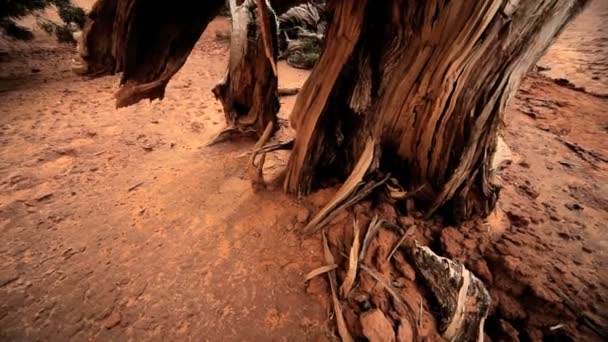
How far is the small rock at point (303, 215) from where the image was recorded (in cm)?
143

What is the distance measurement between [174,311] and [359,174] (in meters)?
0.89

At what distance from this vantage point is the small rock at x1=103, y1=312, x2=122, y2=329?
41.8 inches

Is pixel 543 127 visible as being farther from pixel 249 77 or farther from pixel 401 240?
pixel 249 77

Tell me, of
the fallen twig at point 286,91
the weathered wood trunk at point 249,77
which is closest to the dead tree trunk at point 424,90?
the weathered wood trunk at point 249,77

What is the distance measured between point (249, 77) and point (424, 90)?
1.01m

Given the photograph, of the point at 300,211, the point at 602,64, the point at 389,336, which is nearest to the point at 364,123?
the point at 300,211

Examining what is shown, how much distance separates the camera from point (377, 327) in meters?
0.99

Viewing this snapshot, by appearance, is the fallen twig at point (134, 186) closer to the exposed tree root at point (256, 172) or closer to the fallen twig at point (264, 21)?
the exposed tree root at point (256, 172)

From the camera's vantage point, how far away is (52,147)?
2037 millimetres

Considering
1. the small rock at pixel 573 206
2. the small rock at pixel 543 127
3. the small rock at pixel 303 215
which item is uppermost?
the small rock at pixel 543 127

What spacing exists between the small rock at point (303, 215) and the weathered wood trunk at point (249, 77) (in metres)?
0.64

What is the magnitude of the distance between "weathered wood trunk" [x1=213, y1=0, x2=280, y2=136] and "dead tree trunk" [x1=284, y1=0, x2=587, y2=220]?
1.23ft

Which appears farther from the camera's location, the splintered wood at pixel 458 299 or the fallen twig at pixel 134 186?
the fallen twig at pixel 134 186

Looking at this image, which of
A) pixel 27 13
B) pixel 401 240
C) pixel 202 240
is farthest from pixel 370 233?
pixel 27 13
